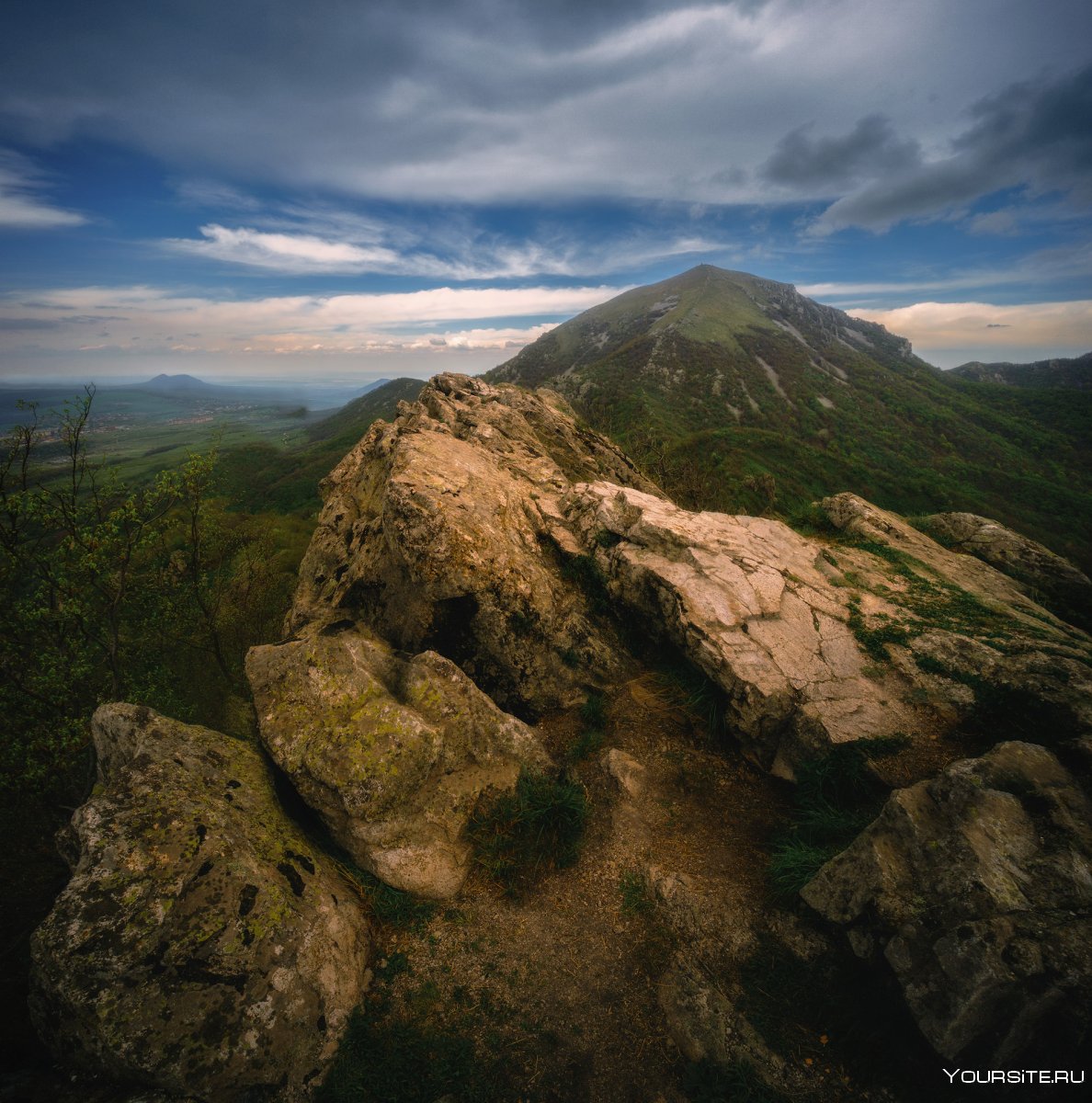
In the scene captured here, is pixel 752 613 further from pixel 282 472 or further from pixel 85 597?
pixel 282 472

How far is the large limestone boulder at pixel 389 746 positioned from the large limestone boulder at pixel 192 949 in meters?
1.02

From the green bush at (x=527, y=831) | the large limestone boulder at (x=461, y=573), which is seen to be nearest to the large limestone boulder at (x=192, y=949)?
the green bush at (x=527, y=831)

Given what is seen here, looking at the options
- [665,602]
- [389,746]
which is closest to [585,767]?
[665,602]

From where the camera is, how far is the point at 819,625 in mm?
11820

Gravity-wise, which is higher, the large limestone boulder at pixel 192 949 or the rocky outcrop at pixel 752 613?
the rocky outcrop at pixel 752 613

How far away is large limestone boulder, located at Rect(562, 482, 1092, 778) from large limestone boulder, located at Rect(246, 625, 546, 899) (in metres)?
4.98

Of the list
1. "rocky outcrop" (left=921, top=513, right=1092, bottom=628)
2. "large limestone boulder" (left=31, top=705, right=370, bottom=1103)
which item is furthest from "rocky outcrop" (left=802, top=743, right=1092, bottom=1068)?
"rocky outcrop" (left=921, top=513, right=1092, bottom=628)

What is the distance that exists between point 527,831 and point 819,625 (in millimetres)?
8698

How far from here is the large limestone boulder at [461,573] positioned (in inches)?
475

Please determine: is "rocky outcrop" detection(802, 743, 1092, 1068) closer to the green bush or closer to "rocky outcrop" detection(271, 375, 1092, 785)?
"rocky outcrop" detection(271, 375, 1092, 785)

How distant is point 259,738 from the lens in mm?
9648

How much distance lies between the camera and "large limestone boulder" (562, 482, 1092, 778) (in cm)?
950

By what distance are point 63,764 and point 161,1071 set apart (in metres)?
10.7

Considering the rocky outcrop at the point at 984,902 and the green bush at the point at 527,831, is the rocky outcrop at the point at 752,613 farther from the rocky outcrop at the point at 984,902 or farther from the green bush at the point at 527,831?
the green bush at the point at 527,831
